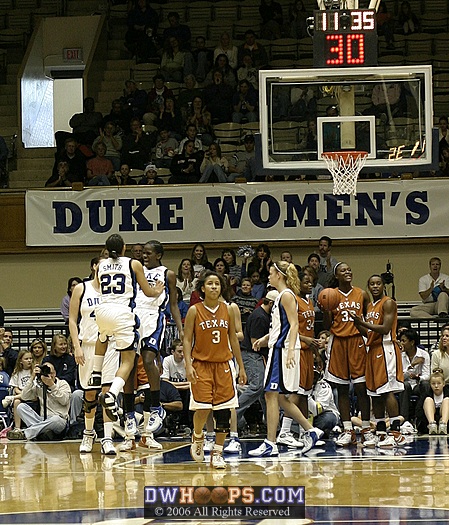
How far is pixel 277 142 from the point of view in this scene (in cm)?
1209

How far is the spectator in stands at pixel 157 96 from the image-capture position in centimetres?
1984

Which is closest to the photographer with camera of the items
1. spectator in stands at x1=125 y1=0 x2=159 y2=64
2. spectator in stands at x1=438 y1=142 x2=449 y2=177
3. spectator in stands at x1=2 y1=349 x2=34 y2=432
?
spectator in stands at x1=2 y1=349 x2=34 y2=432

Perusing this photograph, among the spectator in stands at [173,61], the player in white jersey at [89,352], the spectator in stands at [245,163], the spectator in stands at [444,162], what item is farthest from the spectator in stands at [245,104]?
the player in white jersey at [89,352]

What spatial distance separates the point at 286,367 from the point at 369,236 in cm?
694

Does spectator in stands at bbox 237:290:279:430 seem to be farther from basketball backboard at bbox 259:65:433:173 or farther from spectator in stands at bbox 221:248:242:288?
spectator in stands at bbox 221:248:242:288

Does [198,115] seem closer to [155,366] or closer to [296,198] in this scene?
[296,198]

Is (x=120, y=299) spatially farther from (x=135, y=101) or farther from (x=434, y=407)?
(x=135, y=101)

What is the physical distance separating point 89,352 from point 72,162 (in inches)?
280

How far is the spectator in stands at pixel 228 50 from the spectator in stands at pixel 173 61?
653mm

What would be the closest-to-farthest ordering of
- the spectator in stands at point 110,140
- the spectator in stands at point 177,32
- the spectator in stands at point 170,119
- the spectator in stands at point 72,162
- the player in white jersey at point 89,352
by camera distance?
the player in white jersey at point 89,352 → the spectator in stands at point 72,162 → the spectator in stands at point 110,140 → the spectator in stands at point 170,119 → the spectator in stands at point 177,32

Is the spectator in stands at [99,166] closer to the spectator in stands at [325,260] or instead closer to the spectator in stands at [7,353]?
the spectator in stands at [325,260]

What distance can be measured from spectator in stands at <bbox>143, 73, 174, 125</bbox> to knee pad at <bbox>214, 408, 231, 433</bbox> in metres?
10.2

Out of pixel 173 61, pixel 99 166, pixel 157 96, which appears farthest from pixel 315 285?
pixel 173 61

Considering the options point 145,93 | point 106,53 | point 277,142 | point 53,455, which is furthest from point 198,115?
point 53,455
